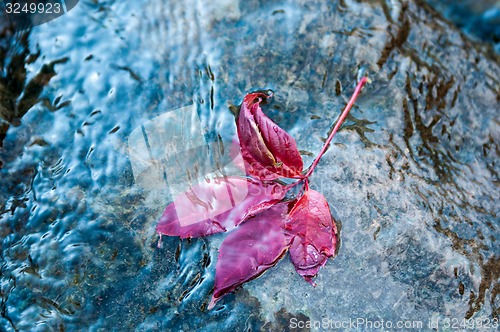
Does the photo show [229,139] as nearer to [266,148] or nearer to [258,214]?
[266,148]

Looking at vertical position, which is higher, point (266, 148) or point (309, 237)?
point (266, 148)

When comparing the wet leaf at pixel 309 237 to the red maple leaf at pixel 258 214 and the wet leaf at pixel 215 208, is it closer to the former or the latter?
the red maple leaf at pixel 258 214

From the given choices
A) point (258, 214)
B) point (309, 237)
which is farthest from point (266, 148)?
point (309, 237)

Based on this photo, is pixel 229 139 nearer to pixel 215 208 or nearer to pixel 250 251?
pixel 215 208

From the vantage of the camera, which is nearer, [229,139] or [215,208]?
[215,208]

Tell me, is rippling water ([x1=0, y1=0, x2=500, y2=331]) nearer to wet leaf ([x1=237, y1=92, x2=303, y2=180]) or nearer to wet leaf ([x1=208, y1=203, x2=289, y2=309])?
wet leaf ([x1=208, y1=203, x2=289, y2=309])

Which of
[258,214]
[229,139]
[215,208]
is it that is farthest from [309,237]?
[229,139]
